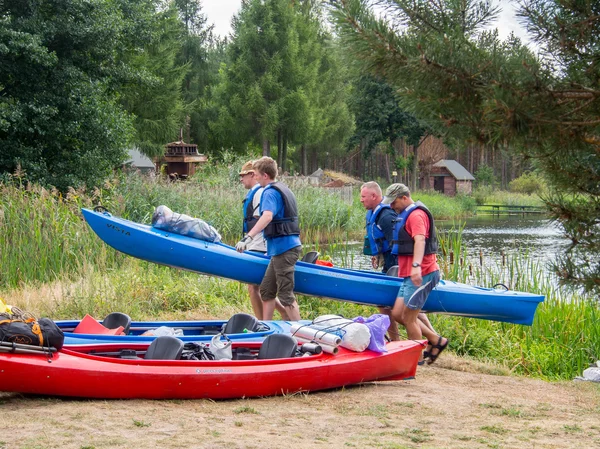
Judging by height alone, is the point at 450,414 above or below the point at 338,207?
below

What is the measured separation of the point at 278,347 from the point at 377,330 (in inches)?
33.7

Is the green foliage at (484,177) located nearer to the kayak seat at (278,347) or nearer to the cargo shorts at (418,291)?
the cargo shorts at (418,291)

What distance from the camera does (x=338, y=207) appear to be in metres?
19.9

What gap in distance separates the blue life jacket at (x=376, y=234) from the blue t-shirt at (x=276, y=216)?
730 mm

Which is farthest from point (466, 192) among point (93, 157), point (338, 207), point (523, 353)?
point (523, 353)

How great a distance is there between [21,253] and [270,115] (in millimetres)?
26839

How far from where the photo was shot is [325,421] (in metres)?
4.89

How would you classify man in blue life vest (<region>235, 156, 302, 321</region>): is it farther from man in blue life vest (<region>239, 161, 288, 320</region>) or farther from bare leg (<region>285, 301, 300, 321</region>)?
man in blue life vest (<region>239, 161, 288, 320</region>)

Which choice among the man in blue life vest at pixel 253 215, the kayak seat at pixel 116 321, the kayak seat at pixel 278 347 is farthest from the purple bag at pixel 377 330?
the kayak seat at pixel 116 321

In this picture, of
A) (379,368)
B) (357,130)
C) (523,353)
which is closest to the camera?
(379,368)

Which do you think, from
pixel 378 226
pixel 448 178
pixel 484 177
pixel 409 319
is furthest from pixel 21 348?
pixel 484 177

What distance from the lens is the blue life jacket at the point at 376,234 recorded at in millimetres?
7148

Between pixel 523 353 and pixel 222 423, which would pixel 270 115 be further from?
pixel 222 423

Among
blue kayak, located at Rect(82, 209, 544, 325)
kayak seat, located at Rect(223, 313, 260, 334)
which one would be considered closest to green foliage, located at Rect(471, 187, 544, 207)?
blue kayak, located at Rect(82, 209, 544, 325)
